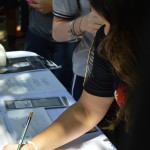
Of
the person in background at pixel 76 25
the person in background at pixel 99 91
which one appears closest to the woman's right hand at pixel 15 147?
the person in background at pixel 99 91

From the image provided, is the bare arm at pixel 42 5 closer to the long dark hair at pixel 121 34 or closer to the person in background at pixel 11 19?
the long dark hair at pixel 121 34

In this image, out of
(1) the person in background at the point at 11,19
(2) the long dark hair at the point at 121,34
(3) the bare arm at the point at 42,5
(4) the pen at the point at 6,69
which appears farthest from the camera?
(1) the person in background at the point at 11,19

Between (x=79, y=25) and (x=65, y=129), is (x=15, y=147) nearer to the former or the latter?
(x=65, y=129)

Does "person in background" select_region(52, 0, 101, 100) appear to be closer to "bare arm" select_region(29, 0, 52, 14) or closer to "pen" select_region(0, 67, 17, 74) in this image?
"pen" select_region(0, 67, 17, 74)

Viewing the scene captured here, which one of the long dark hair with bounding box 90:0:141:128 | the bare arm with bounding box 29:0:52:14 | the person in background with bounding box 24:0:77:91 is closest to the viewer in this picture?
the long dark hair with bounding box 90:0:141:128

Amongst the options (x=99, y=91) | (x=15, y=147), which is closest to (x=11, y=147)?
(x=15, y=147)

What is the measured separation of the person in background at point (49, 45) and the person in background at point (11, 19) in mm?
1745

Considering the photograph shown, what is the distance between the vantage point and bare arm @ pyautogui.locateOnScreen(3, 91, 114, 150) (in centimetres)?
87

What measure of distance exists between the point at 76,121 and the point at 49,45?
100 centimetres

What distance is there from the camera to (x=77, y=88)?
130 cm

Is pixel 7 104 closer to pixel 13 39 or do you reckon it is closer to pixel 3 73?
pixel 3 73

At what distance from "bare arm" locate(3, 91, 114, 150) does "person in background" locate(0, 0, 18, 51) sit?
9.18 feet

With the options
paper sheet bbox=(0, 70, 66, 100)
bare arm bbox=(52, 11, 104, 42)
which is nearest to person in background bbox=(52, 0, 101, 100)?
bare arm bbox=(52, 11, 104, 42)

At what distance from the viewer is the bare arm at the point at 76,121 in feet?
2.87
